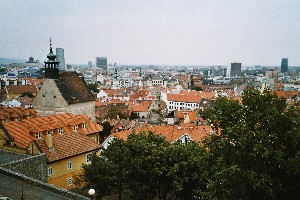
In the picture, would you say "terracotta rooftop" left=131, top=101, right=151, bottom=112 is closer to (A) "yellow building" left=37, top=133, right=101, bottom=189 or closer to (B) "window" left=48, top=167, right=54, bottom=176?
(A) "yellow building" left=37, top=133, right=101, bottom=189

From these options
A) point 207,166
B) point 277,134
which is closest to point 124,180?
point 207,166

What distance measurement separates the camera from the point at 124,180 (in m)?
26.5

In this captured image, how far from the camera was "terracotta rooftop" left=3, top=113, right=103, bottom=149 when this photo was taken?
37750 mm

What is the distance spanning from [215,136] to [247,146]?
2850mm

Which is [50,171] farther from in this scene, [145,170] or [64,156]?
[145,170]

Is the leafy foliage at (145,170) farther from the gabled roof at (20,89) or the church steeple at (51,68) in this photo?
the gabled roof at (20,89)

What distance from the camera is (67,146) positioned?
34.8 meters

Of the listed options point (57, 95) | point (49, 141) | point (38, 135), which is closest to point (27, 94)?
point (57, 95)

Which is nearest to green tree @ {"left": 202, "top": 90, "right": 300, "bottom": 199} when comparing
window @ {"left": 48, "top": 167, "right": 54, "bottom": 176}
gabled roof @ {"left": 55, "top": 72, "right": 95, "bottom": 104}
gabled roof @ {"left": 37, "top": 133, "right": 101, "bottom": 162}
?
window @ {"left": 48, "top": 167, "right": 54, "bottom": 176}

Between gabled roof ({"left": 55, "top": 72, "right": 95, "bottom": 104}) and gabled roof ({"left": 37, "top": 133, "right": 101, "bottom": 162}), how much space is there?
66.1ft

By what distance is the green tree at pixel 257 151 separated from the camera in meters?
19.8

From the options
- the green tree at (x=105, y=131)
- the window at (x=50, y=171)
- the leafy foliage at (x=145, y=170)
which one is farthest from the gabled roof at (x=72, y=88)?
the leafy foliage at (x=145, y=170)

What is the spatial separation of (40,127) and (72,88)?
19.4 metres

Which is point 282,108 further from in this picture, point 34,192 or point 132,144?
point 34,192
